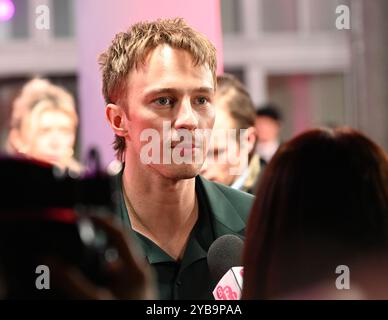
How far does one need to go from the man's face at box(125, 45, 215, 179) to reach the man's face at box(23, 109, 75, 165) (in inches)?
6.5

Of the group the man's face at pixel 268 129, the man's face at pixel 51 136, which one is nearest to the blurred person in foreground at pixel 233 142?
the man's face at pixel 51 136

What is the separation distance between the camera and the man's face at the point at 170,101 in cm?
171

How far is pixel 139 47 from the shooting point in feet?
5.61

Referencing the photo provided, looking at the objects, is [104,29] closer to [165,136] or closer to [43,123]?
[165,136]

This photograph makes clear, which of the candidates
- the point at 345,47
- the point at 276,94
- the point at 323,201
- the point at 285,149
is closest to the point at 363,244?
the point at 323,201

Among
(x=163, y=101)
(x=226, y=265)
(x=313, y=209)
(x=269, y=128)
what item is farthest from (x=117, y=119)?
(x=269, y=128)

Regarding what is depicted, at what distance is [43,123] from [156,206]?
46 cm

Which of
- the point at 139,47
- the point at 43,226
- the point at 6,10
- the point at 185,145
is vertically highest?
the point at 6,10

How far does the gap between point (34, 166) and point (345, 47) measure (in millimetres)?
1082

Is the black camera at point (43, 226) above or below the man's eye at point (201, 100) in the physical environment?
below

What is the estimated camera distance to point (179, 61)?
5.64ft

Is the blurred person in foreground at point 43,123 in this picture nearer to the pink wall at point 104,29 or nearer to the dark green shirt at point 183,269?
the pink wall at point 104,29

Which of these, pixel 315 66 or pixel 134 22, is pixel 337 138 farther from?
pixel 315 66

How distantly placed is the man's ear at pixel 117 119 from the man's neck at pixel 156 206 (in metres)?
0.07
